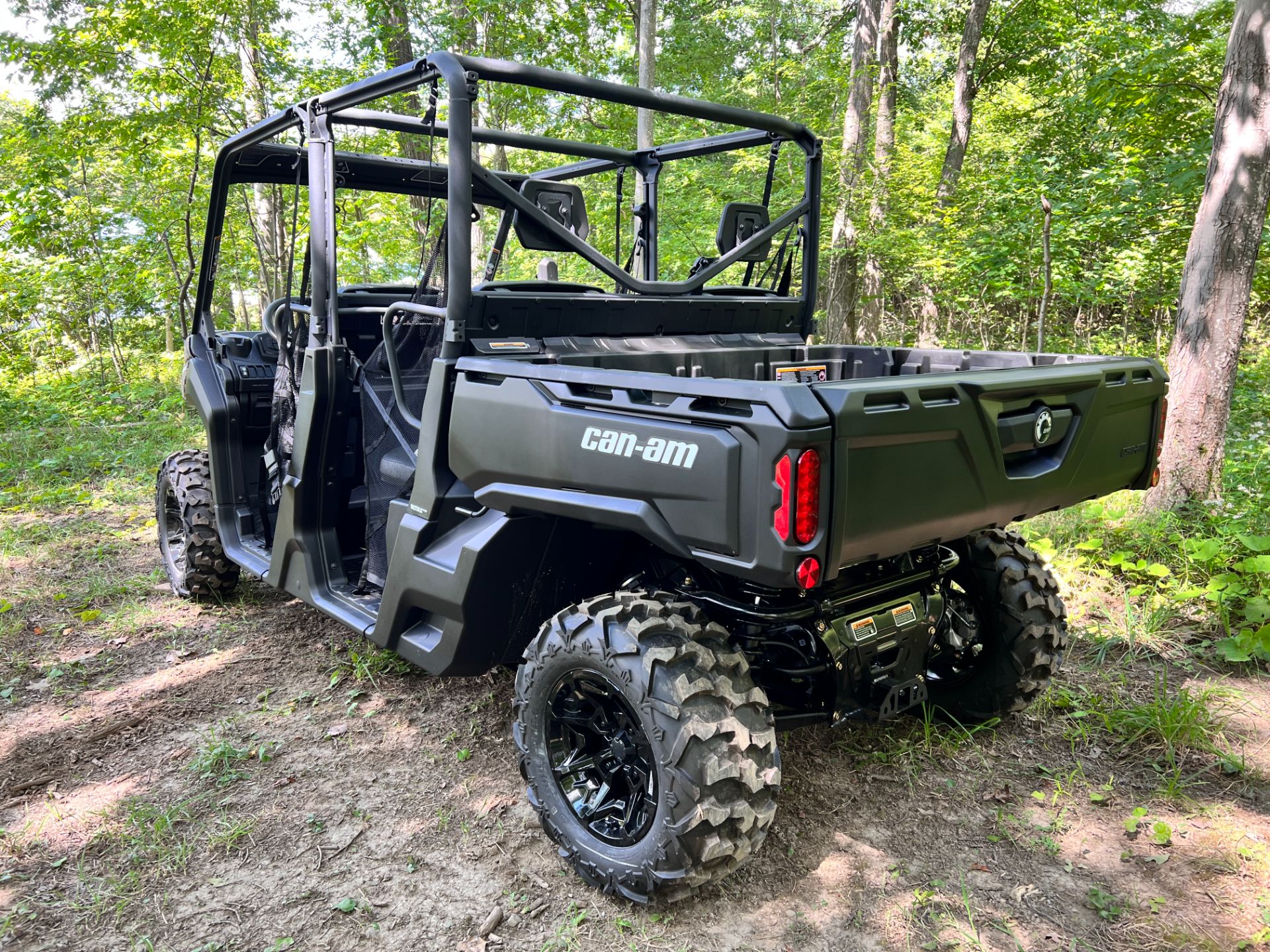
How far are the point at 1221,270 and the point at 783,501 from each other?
13.2ft

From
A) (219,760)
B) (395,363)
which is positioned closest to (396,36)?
(395,363)

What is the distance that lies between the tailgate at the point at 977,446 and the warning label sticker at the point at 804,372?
3.36ft

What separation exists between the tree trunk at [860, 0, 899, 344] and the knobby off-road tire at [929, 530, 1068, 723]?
7.98 meters

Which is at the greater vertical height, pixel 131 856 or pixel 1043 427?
pixel 1043 427

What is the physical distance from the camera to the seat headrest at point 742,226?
11.5ft

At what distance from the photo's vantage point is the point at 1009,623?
3.02 meters

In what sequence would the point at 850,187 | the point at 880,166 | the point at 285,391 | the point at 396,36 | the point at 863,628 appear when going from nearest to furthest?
the point at 863,628 < the point at 285,391 < the point at 880,166 < the point at 850,187 < the point at 396,36

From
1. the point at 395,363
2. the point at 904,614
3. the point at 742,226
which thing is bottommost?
the point at 904,614

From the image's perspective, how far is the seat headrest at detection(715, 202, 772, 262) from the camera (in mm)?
3518

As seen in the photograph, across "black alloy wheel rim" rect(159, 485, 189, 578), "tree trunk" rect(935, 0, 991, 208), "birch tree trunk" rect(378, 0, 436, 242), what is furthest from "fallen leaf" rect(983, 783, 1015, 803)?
"tree trunk" rect(935, 0, 991, 208)

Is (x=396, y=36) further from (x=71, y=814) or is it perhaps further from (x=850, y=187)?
(x=71, y=814)

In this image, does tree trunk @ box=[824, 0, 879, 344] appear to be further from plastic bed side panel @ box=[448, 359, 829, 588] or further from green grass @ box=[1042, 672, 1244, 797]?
plastic bed side panel @ box=[448, 359, 829, 588]

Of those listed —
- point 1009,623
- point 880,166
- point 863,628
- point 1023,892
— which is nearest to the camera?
point 1023,892

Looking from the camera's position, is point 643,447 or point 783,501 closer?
point 783,501
